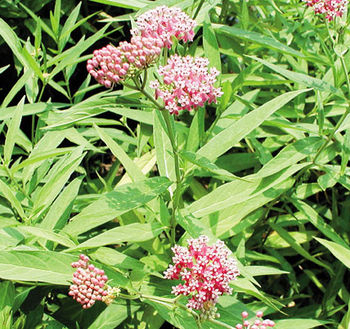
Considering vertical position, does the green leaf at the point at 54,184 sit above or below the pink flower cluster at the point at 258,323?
above

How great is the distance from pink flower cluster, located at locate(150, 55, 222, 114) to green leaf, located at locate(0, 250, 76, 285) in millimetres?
900

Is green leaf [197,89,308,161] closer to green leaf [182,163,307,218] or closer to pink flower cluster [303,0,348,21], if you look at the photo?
green leaf [182,163,307,218]

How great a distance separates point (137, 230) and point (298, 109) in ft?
6.03

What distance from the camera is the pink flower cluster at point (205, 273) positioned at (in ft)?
6.70

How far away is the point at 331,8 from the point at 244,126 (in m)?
1.17

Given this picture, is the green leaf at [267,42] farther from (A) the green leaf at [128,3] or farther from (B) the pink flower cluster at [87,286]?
(B) the pink flower cluster at [87,286]

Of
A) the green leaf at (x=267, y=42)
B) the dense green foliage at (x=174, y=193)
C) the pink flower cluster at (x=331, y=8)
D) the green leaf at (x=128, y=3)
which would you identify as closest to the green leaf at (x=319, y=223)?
the dense green foliage at (x=174, y=193)

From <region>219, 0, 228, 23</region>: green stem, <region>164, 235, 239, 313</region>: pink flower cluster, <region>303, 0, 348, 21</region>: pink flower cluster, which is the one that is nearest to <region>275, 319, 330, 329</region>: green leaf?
<region>164, 235, 239, 313</region>: pink flower cluster

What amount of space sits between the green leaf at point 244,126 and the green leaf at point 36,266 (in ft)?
2.96

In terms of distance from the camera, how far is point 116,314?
261 centimetres

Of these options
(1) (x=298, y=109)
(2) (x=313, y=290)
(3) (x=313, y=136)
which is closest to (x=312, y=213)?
(3) (x=313, y=136)

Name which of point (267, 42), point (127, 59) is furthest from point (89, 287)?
point (267, 42)

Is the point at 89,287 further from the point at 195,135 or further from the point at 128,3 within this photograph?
the point at 128,3

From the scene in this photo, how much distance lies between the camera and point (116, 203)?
7.37 feet
